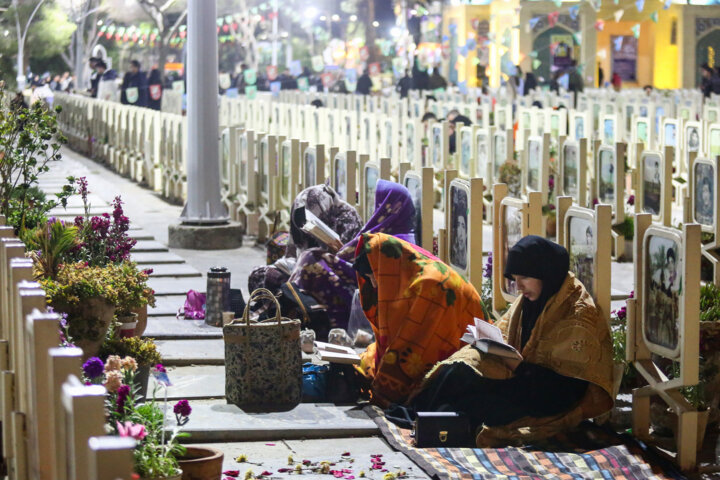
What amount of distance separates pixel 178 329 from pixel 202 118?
4150 mm

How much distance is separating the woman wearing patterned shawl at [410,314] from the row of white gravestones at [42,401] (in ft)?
7.01

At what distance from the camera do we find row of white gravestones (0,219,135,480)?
2654 millimetres

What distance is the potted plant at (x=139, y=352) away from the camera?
19.3 ft

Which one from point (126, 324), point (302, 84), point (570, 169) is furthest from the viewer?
point (302, 84)

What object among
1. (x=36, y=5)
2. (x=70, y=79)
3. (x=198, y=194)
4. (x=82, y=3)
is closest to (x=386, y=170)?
(x=198, y=194)

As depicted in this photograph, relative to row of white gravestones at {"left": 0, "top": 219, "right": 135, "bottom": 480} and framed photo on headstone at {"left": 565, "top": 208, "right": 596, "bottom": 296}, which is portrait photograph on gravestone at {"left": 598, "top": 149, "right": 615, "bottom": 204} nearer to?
framed photo on headstone at {"left": 565, "top": 208, "right": 596, "bottom": 296}

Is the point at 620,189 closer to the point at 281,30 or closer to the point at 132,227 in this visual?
the point at 132,227

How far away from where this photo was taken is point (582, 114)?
16625 millimetres

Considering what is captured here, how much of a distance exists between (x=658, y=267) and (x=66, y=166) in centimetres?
1640

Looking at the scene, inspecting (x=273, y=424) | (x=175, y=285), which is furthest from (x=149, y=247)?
(x=273, y=424)

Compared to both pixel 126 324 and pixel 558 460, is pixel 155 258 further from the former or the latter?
pixel 558 460

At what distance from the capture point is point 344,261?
26.1ft

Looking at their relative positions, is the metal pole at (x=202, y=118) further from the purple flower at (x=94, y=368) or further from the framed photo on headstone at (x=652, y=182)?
the purple flower at (x=94, y=368)

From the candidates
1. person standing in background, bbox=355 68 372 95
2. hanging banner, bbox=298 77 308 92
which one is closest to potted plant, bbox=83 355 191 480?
person standing in background, bbox=355 68 372 95
